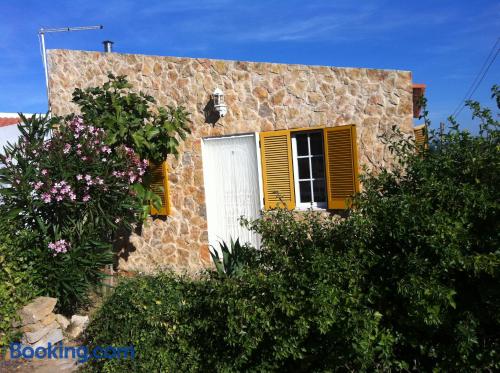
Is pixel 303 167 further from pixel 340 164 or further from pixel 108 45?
pixel 108 45

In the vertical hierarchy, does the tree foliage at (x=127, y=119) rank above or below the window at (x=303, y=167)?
above

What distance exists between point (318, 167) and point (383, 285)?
3948mm

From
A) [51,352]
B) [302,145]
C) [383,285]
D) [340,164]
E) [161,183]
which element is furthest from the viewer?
[161,183]

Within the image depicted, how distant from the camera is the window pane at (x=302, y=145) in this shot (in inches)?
293

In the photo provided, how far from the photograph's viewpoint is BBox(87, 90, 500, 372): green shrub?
10.7 ft

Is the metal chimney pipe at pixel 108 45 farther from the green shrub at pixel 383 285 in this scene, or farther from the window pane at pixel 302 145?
the green shrub at pixel 383 285

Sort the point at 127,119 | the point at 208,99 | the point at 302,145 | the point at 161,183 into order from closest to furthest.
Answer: the point at 127,119 → the point at 302,145 → the point at 208,99 → the point at 161,183

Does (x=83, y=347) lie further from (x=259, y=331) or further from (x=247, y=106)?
(x=247, y=106)

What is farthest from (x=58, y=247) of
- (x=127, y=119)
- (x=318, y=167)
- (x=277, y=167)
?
(x=318, y=167)

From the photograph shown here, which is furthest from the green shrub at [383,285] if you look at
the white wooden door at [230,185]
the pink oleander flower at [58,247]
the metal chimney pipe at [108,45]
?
the metal chimney pipe at [108,45]

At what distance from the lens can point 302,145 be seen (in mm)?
7484

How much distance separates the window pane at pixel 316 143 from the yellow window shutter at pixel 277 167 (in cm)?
37

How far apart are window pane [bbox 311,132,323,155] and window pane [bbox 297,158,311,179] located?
0.19 m

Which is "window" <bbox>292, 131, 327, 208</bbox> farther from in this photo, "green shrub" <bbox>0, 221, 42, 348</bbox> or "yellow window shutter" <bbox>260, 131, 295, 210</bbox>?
"green shrub" <bbox>0, 221, 42, 348</bbox>
